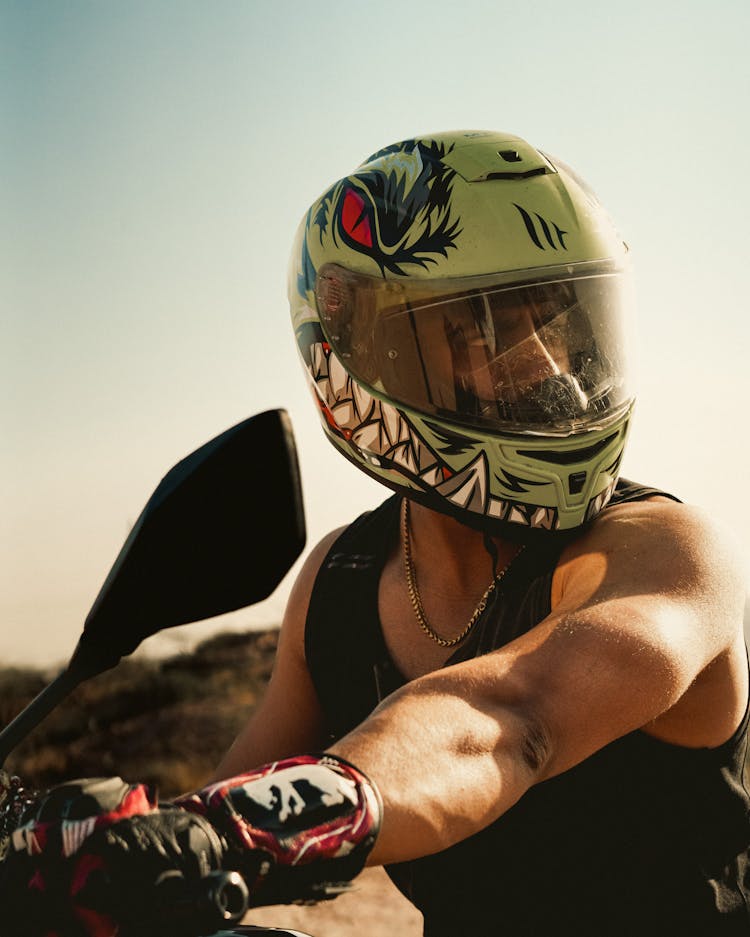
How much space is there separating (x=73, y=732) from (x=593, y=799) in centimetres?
674

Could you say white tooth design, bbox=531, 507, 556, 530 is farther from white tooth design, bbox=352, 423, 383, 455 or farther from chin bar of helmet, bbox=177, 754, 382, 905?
chin bar of helmet, bbox=177, 754, 382, 905

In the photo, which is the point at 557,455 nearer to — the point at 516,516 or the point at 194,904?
the point at 516,516

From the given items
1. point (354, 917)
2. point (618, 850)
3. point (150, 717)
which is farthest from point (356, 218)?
point (150, 717)

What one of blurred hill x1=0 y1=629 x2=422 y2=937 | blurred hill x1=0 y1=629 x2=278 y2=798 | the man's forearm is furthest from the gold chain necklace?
blurred hill x1=0 y1=629 x2=278 y2=798

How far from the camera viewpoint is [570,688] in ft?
5.03

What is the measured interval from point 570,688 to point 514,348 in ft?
3.04

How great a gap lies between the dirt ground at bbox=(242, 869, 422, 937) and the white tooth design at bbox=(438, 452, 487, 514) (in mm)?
3940

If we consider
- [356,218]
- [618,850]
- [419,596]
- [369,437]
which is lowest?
[618,850]

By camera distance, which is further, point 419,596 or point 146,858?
point 419,596

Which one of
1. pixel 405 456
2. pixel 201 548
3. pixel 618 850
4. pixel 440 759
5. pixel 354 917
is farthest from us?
pixel 354 917

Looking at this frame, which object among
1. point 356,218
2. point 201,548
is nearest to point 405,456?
point 356,218

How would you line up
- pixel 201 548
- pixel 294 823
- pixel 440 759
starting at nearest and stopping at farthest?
1. pixel 294 823
2. pixel 440 759
3. pixel 201 548

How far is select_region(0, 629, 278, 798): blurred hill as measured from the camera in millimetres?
7805

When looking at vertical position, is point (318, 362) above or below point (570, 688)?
above
